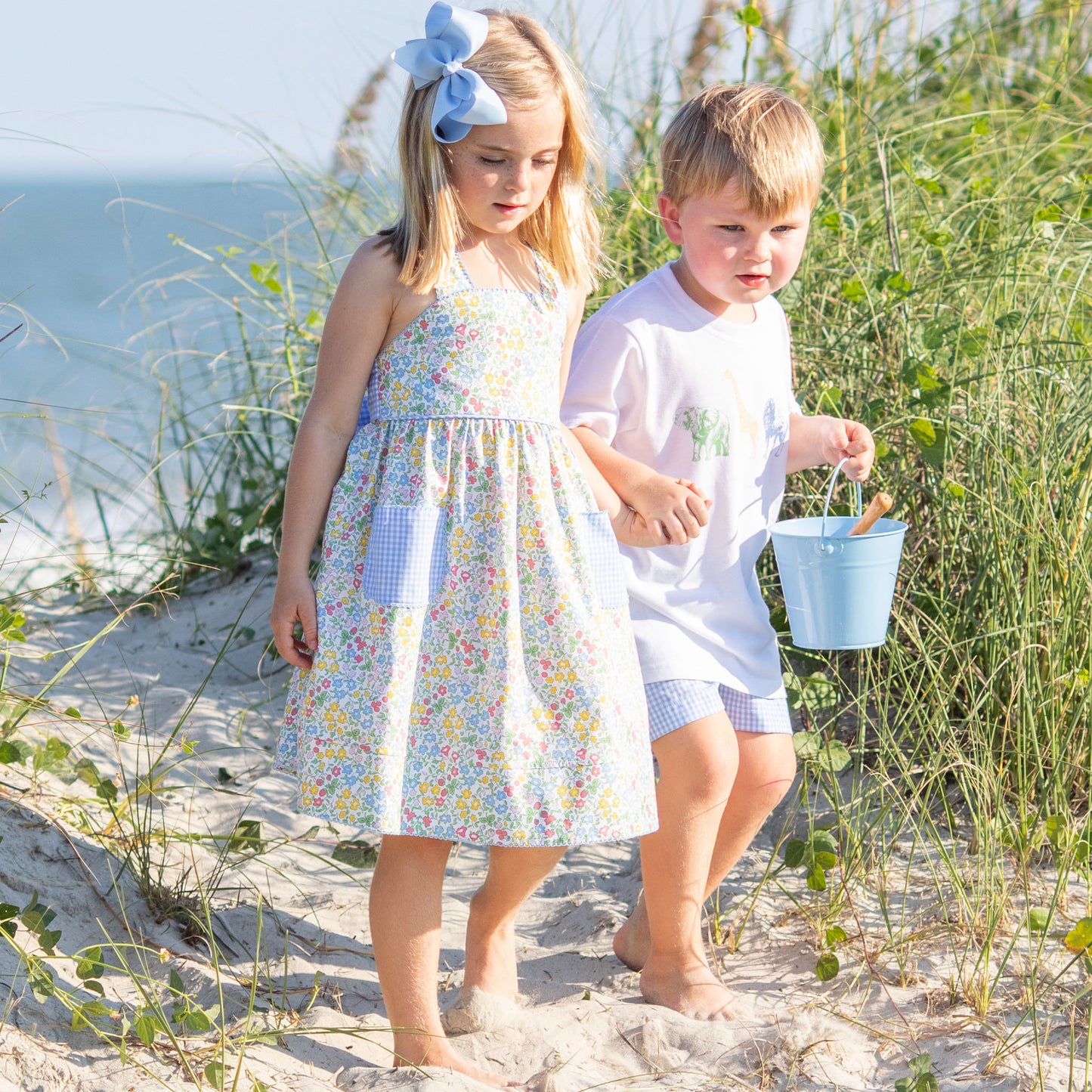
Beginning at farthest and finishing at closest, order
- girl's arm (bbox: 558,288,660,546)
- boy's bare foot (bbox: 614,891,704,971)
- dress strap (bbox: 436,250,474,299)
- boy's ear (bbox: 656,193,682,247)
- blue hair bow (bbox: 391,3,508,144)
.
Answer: boy's bare foot (bbox: 614,891,704,971) < boy's ear (bbox: 656,193,682,247) < girl's arm (bbox: 558,288,660,546) < dress strap (bbox: 436,250,474,299) < blue hair bow (bbox: 391,3,508,144)

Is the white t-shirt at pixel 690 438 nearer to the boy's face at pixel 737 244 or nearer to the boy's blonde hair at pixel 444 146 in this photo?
the boy's face at pixel 737 244

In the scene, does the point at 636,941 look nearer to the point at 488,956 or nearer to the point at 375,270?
the point at 488,956

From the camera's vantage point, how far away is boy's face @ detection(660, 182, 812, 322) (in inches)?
74.7

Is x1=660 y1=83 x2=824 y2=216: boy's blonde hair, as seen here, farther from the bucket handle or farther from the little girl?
the bucket handle

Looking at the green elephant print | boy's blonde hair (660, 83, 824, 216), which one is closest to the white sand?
the green elephant print

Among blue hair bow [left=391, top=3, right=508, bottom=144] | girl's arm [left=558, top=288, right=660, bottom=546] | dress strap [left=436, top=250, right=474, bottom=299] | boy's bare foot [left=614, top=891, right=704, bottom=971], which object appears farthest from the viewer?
boy's bare foot [left=614, top=891, right=704, bottom=971]

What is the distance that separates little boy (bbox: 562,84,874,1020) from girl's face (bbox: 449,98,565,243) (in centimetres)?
27

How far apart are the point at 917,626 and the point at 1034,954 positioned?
0.68 m

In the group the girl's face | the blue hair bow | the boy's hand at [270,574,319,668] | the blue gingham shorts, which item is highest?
the blue hair bow

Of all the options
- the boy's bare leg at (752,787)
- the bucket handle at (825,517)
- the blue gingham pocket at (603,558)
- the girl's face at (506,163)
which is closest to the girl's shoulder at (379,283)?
the girl's face at (506,163)

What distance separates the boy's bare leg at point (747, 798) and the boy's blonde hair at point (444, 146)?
→ 3.09ft

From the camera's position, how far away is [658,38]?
3.76 meters

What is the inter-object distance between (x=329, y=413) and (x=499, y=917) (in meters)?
0.85

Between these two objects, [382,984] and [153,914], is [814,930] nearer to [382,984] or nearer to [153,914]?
[382,984]
